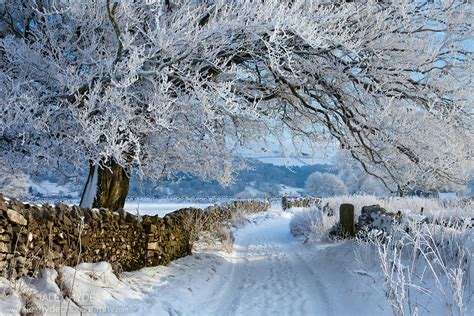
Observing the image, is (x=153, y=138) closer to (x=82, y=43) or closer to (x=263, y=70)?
(x=82, y=43)

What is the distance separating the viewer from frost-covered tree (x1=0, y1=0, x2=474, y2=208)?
638 cm

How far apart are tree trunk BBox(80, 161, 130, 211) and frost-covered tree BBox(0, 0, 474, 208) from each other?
3 centimetres

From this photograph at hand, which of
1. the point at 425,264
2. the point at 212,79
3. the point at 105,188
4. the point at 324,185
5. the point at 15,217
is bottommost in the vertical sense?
the point at 425,264

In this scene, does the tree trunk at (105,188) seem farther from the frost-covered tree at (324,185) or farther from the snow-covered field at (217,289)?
the frost-covered tree at (324,185)

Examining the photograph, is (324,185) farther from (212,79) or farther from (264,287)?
(264,287)

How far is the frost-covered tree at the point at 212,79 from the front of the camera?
6.38 metres

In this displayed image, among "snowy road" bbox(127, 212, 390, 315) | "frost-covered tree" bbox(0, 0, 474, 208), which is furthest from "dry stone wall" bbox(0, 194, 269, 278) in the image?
"frost-covered tree" bbox(0, 0, 474, 208)

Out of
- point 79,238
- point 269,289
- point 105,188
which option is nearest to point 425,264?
point 269,289

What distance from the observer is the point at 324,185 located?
251 ft

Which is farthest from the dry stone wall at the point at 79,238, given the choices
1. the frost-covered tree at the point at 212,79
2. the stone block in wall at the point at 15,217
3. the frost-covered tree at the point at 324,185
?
the frost-covered tree at the point at 324,185

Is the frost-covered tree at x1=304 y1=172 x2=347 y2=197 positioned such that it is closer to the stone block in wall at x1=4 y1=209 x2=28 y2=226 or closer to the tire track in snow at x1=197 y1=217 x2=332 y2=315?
the tire track in snow at x1=197 y1=217 x2=332 y2=315

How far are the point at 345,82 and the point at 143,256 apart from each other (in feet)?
15.9

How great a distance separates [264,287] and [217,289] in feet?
2.62

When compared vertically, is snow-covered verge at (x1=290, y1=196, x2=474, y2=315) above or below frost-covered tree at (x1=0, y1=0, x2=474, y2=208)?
below
